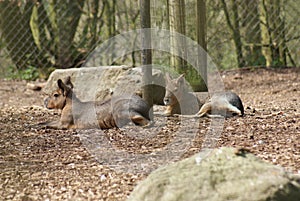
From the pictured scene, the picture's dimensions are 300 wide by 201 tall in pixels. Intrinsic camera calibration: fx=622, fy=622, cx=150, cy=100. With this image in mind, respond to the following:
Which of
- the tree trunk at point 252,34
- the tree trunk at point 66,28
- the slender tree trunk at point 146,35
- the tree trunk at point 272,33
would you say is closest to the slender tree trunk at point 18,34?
the tree trunk at point 66,28

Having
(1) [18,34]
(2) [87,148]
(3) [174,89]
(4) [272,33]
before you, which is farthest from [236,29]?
(2) [87,148]

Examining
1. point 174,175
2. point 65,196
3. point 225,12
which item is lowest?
point 65,196

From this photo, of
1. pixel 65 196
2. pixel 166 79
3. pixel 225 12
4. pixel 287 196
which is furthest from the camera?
pixel 225 12

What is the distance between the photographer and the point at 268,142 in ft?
16.3

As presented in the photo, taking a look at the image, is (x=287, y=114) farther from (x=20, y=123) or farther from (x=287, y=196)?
(x=287, y=196)

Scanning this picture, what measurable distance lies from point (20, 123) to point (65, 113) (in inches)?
19.3

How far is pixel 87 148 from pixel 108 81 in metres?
2.97

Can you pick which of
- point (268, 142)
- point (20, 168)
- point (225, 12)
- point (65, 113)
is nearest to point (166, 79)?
point (65, 113)

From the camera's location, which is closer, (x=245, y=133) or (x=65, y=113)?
(x=245, y=133)

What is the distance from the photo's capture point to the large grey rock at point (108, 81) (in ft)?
25.2

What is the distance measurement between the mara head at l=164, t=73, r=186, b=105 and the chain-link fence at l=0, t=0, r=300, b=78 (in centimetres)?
420

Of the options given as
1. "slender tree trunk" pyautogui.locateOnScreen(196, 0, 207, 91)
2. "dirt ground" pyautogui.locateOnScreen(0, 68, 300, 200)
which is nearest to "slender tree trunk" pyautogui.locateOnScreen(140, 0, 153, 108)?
"dirt ground" pyautogui.locateOnScreen(0, 68, 300, 200)

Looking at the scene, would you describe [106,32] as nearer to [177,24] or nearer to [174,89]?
[174,89]

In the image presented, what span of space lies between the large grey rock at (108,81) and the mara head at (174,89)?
463 millimetres
